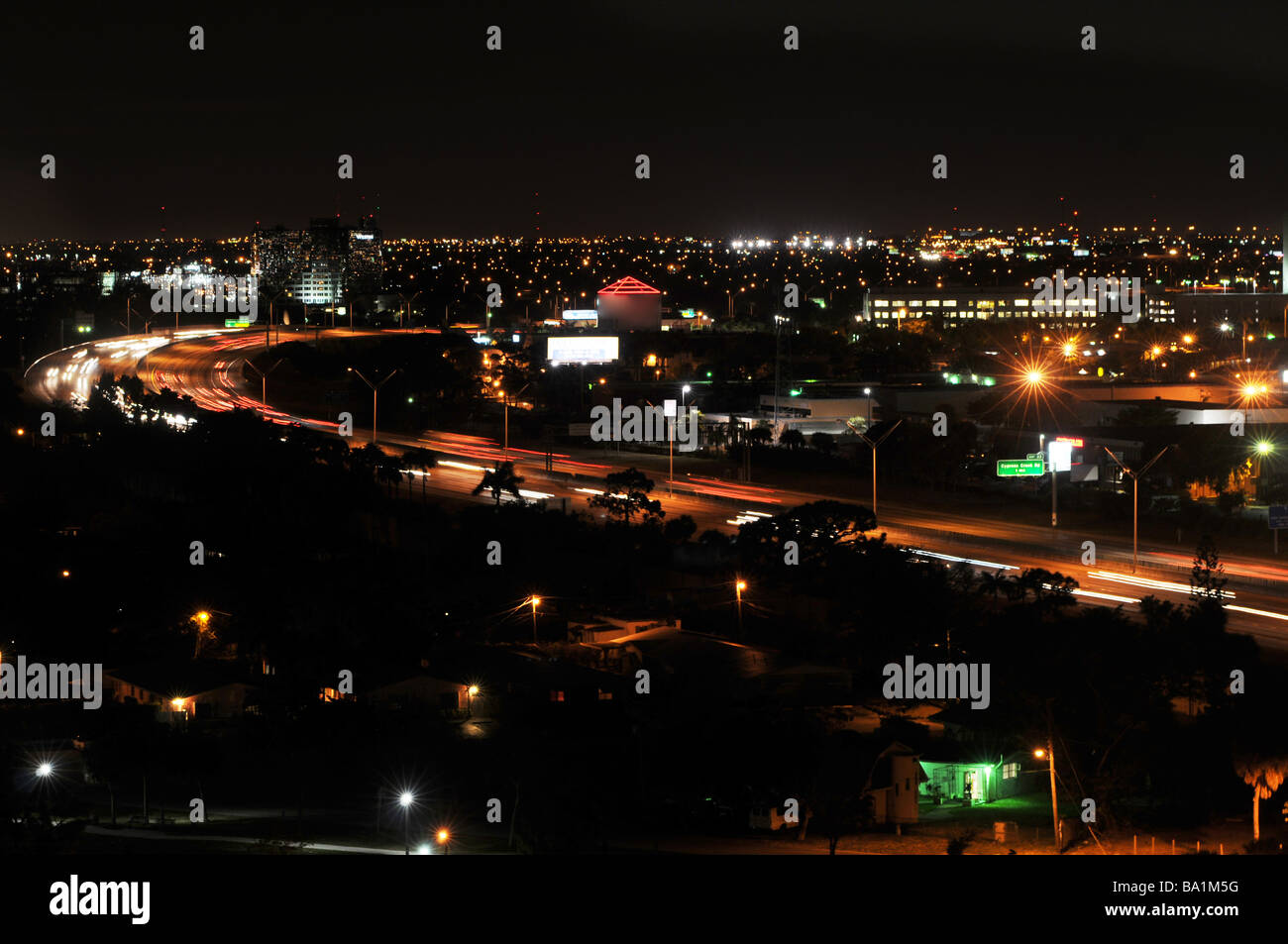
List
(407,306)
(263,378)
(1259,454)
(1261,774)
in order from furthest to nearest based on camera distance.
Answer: (407,306)
(263,378)
(1259,454)
(1261,774)

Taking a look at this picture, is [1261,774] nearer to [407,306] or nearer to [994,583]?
[994,583]

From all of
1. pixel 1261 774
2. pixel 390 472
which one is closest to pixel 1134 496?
pixel 1261 774

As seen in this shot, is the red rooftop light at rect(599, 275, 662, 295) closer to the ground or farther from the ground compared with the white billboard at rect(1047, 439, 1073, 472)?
farther from the ground

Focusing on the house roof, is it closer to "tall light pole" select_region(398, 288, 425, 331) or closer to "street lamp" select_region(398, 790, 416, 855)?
"street lamp" select_region(398, 790, 416, 855)

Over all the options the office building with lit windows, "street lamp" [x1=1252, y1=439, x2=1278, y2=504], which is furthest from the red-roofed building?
"street lamp" [x1=1252, y1=439, x2=1278, y2=504]

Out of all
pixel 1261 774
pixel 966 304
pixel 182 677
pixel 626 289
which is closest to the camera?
pixel 1261 774

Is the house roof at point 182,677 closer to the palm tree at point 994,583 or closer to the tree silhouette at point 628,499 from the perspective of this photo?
the tree silhouette at point 628,499

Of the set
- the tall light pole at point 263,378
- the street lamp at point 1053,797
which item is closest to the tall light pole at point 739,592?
the street lamp at point 1053,797
